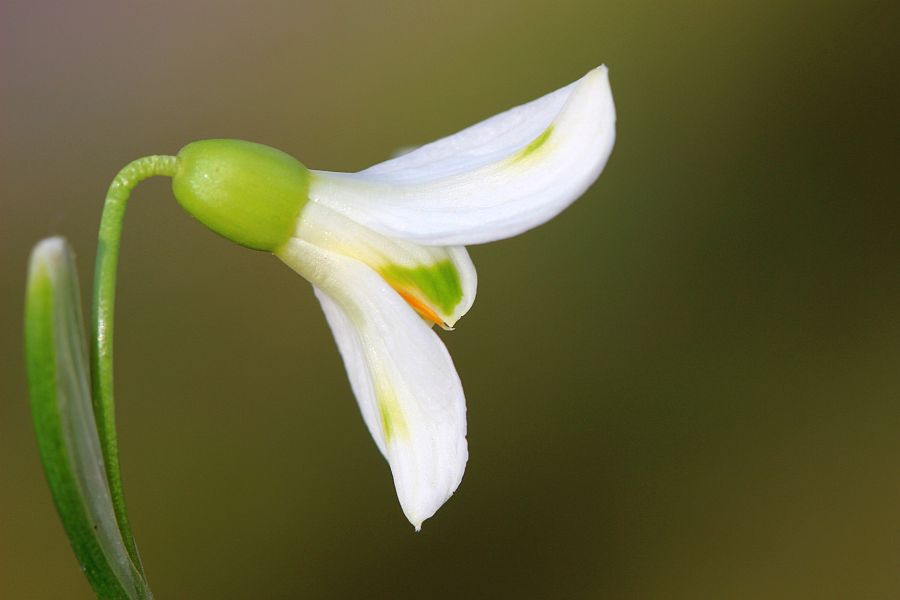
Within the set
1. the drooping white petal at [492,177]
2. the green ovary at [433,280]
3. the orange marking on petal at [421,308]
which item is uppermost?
the drooping white petal at [492,177]

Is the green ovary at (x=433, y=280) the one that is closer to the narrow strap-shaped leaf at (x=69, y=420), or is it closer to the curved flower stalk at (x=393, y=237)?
the curved flower stalk at (x=393, y=237)

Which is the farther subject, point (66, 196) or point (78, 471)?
point (66, 196)

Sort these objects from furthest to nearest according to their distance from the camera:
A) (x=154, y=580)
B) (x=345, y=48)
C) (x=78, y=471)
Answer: (x=345, y=48) < (x=154, y=580) < (x=78, y=471)

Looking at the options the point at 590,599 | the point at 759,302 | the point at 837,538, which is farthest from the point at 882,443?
the point at 590,599

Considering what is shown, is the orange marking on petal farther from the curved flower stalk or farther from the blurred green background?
the blurred green background

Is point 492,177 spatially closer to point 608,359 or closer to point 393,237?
point 393,237

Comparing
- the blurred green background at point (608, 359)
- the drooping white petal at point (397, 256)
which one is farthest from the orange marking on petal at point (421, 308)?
the blurred green background at point (608, 359)

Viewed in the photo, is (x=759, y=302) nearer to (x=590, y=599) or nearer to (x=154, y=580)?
(x=590, y=599)

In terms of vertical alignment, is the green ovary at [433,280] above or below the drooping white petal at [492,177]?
below
